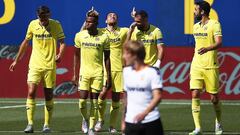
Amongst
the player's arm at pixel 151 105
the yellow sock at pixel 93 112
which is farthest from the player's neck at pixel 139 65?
the yellow sock at pixel 93 112

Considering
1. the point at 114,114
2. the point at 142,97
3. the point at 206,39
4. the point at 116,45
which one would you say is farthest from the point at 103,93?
the point at 142,97

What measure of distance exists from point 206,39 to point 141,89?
18.5ft

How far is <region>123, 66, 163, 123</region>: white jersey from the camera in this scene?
1010cm

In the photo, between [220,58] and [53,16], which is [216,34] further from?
[53,16]

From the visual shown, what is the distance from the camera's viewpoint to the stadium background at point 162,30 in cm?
2386

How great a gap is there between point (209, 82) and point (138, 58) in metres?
5.87

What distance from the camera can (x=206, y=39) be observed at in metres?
15.5

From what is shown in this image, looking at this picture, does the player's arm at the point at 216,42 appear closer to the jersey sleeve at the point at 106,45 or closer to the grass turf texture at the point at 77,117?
the jersey sleeve at the point at 106,45

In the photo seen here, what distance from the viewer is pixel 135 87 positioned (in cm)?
1016

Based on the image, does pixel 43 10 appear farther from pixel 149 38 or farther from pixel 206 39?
pixel 206 39

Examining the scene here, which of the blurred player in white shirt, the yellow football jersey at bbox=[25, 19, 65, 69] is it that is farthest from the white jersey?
the yellow football jersey at bbox=[25, 19, 65, 69]

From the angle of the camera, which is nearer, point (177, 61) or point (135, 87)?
point (135, 87)

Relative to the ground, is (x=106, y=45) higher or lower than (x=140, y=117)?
higher

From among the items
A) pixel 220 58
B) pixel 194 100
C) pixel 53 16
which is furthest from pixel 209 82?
pixel 53 16
